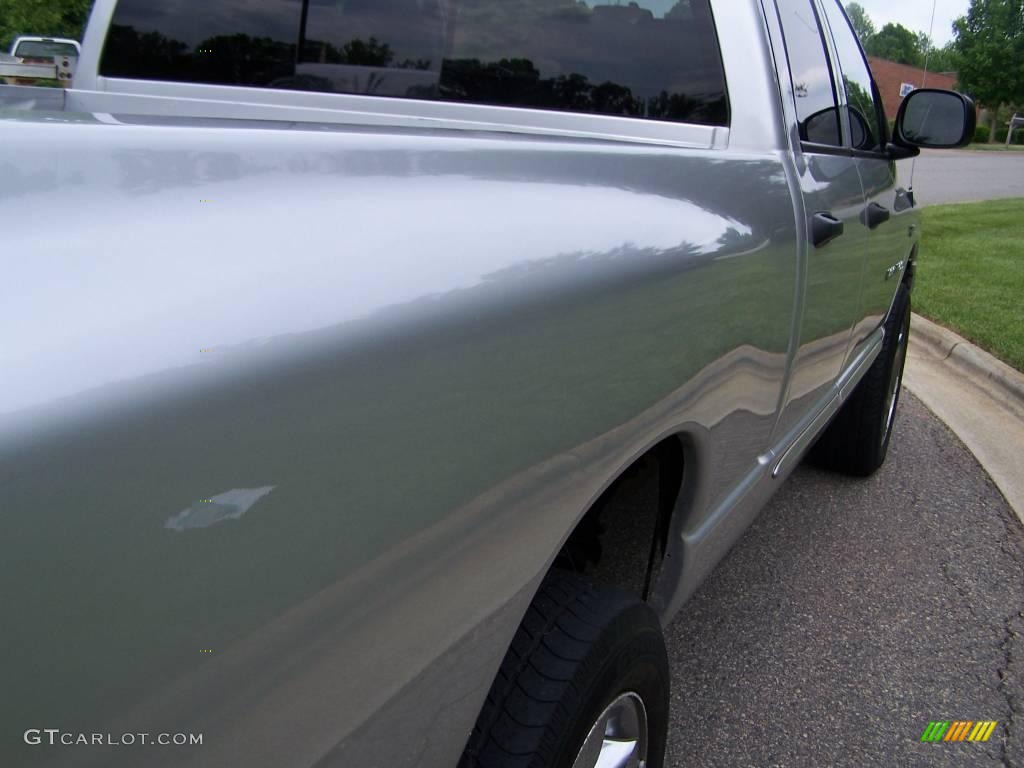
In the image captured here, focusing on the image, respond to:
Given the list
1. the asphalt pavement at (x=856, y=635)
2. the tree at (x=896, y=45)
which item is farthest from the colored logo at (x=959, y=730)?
the tree at (x=896, y=45)

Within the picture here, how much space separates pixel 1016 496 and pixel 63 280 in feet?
14.4

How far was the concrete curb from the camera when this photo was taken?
18.5 feet

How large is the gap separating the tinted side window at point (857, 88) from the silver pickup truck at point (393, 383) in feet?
3.83

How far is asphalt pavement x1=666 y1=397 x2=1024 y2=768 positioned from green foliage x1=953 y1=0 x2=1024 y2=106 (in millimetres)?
57962

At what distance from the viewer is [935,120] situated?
11.0 feet

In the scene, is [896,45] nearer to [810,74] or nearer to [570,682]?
[810,74]

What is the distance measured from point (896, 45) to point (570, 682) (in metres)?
107

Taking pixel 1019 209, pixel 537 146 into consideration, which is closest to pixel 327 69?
pixel 537 146

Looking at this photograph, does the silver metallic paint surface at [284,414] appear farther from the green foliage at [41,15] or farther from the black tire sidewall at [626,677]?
the green foliage at [41,15]

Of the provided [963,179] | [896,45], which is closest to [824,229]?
[963,179]

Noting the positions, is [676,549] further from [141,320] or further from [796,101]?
[141,320]

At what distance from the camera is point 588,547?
6.17 ft
